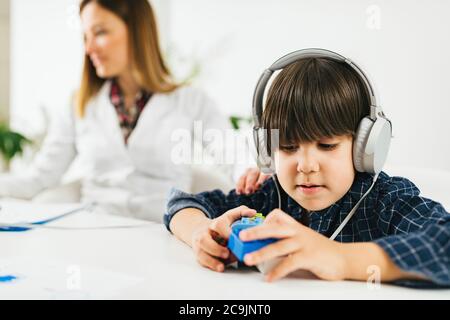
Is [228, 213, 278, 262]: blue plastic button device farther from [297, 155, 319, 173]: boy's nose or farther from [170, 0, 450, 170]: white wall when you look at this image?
[170, 0, 450, 170]: white wall

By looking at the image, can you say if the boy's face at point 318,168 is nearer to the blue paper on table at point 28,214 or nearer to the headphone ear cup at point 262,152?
the headphone ear cup at point 262,152

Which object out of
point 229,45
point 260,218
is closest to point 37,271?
point 260,218

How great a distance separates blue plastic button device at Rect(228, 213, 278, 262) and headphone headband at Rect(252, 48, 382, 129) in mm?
190

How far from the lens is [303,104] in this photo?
28.9 inches

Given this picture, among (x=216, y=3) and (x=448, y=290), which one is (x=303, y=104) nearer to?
(x=448, y=290)

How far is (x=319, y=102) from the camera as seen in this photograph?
28.5 inches

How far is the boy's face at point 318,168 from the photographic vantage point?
28.1 inches

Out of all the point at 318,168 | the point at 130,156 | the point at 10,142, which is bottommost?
the point at 10,142

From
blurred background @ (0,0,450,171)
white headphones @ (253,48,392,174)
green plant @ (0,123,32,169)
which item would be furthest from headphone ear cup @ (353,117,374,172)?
green plant @ (0,123,32,169)

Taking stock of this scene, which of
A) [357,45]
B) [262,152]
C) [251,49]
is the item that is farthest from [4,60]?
[262,152]

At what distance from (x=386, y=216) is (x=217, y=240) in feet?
0.77

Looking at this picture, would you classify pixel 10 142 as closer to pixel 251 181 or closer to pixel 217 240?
pixel 251 181

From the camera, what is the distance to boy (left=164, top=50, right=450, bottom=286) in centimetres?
55
